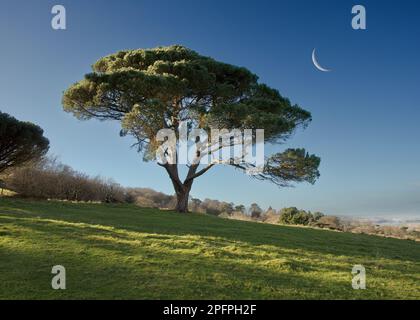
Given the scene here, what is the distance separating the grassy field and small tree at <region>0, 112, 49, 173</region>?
47.6 ft

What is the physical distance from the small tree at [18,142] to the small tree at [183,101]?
2.74m

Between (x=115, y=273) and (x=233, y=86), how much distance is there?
19.5 meters

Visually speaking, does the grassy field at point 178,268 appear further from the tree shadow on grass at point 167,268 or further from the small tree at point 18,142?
the small tree at point 18,142

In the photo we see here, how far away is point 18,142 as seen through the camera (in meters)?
23.9

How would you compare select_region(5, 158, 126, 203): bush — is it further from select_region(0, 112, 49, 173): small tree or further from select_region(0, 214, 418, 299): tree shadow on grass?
select_region(0, 214, 418, 299): tree shadow on grass

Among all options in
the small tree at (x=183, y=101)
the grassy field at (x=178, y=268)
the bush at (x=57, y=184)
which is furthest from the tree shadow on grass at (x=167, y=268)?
the bush at (x=57, y=184)

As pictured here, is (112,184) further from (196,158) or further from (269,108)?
(269,108)

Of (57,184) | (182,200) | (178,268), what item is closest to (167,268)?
(178,268)

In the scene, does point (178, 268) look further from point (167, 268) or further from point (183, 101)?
point (183, 101)

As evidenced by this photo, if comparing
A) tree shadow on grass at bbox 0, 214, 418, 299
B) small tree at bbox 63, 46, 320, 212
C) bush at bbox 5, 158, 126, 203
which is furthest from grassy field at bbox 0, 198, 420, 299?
bush at bbox 5, 158, 126, 203

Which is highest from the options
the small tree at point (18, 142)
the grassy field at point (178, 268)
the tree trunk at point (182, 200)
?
the small tree at point (18, 142)

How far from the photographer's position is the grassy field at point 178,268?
5.88 meters

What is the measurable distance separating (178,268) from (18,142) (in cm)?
2045

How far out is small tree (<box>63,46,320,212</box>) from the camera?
20.8 metres
